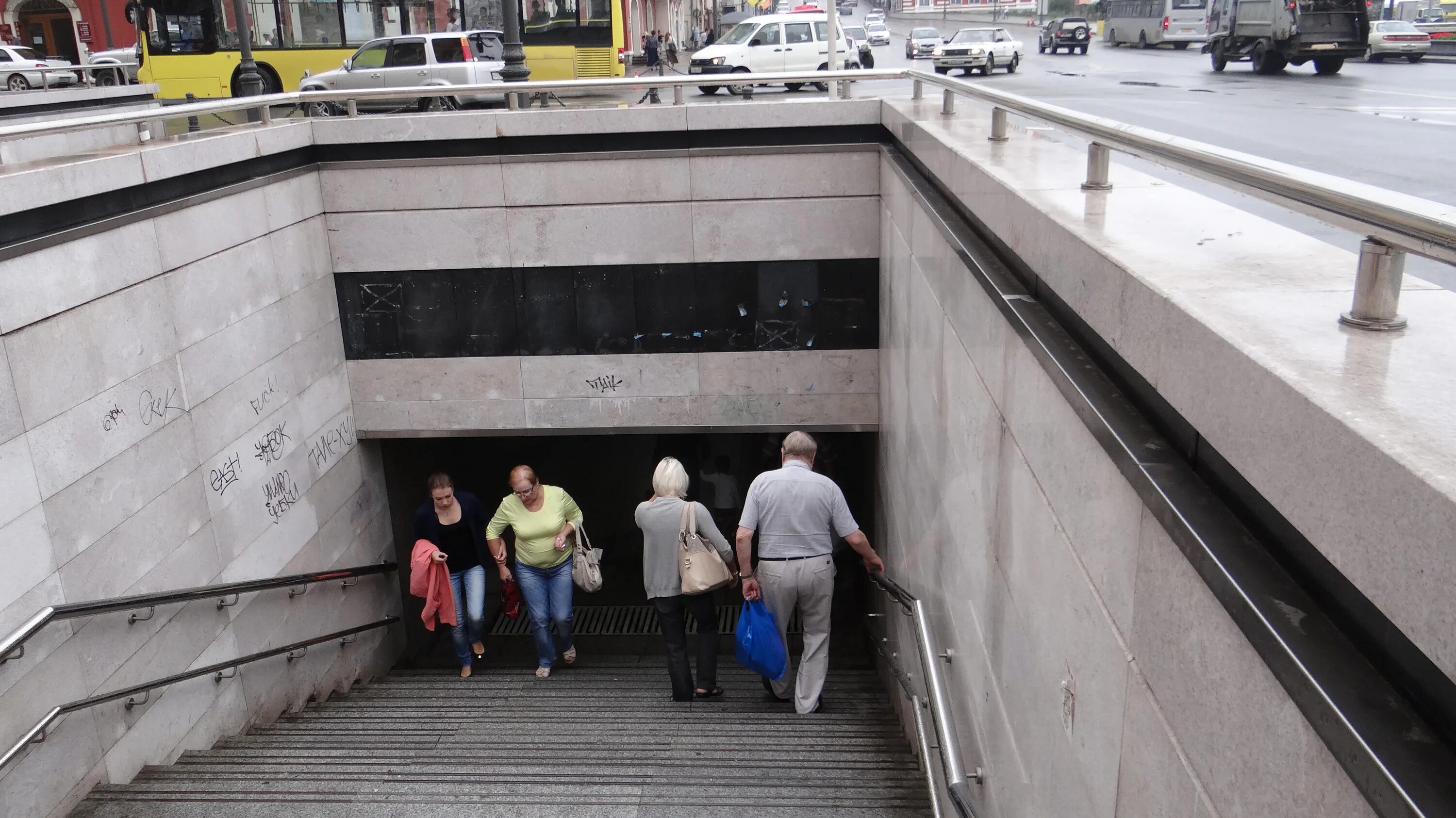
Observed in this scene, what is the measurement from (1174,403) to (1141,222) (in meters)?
1.01

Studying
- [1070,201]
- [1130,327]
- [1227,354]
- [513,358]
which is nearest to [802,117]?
[513,358]

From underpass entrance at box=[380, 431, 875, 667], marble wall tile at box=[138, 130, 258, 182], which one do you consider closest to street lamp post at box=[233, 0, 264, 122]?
underpass entrance at box=[380, 431, 875, 667]

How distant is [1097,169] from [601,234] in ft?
21.6

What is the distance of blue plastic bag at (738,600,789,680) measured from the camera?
6.72 metres

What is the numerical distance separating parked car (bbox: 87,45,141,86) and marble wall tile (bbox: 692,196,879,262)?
18004mm

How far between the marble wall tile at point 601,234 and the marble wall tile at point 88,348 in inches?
128

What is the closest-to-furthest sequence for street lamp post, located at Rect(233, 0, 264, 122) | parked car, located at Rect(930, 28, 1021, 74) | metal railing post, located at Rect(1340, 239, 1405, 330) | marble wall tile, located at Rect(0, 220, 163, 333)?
metal railing post, located at Rect(1340, 239, 1405, 330) → marble wall tile, located at Rect(0, 220, 163, 333) → street lamp post, located at Rect(233, 0, 264, 122) → parked car, located at Rect(930, 28, 1021, 74)

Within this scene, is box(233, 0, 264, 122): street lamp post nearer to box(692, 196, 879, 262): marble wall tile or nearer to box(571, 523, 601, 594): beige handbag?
box(692, 196, 879, 262): marble wall tile

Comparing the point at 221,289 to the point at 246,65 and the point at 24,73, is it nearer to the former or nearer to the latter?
the point at 246,65

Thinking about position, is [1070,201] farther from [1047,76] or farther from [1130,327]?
[1047,76]

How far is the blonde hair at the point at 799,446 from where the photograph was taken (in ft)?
21.5

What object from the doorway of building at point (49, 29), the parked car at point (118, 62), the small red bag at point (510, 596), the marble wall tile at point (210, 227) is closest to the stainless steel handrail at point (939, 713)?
the small red bag at point (510, 596)

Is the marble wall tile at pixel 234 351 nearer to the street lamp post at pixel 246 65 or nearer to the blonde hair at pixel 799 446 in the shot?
the blonde hair at pixel 799 446

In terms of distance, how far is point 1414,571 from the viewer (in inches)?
54.6
